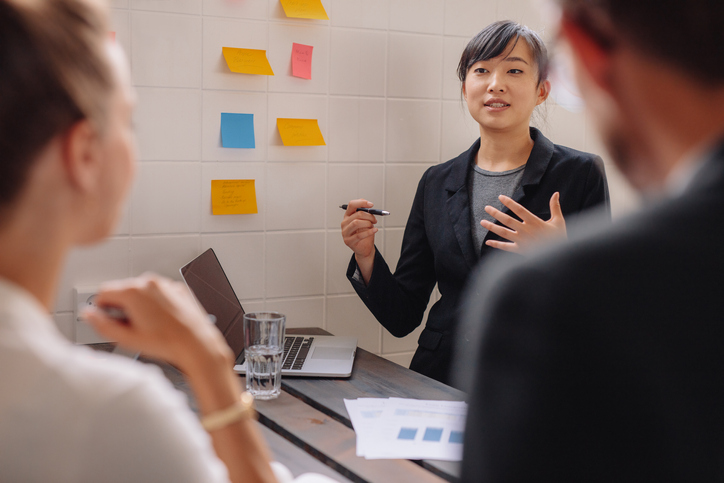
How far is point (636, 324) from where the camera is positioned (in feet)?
1.35

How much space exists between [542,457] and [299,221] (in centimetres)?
177

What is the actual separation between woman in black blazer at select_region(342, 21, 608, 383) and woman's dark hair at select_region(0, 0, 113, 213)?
140 cm

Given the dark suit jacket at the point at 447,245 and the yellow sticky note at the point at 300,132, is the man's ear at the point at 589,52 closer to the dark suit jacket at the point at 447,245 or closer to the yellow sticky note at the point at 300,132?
the dark suit jacket at the point at 447,245

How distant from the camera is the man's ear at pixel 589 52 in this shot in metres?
0.47

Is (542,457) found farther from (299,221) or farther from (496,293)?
(299,221)

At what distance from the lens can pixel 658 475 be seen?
42 centimetres

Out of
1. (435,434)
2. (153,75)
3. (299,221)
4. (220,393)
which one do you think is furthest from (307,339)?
(220,393)

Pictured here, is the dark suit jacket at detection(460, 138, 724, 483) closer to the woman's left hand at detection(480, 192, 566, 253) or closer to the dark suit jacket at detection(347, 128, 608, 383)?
the woman's left hand at detection(480, 192, 566, 253)

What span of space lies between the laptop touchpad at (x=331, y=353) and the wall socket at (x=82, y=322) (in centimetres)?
66

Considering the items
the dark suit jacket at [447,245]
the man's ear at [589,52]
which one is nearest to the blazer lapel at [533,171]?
the dark suit jacket at [447,245]

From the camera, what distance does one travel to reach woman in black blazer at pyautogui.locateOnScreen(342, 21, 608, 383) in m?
1.96

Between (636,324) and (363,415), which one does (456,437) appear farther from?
(636,324)

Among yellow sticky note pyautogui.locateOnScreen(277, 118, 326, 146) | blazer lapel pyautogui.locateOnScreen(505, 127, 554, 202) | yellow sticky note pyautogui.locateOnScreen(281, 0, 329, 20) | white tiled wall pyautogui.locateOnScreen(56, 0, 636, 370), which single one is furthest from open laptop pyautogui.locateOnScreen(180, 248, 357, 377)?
yellow sticky note pyautogui.locateOnScreen(281, 0, 329, 20)

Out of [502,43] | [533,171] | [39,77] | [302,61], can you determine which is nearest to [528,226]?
[533,171]
